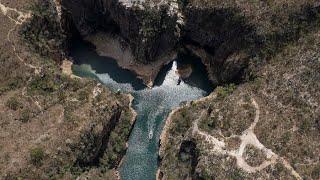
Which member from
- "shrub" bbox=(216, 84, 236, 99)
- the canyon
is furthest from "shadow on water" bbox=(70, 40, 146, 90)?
"shrub" bbox=(216, 84, 236, 99)

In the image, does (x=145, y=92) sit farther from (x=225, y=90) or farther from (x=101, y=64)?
(x=225, y=90)

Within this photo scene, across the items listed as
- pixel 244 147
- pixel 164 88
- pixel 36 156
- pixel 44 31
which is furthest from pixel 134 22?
pixel 36 156

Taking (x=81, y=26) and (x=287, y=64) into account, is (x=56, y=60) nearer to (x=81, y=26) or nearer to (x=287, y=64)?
(x=81, y=26)

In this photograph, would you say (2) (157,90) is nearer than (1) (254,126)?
No

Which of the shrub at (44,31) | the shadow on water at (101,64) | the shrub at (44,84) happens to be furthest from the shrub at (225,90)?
the shrub at (44,31)

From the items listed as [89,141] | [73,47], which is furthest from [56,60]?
[89,141]

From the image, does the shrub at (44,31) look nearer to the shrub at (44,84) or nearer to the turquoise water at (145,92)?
the turquoise water at (145,92)

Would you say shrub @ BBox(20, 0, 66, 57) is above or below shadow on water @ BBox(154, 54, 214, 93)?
above

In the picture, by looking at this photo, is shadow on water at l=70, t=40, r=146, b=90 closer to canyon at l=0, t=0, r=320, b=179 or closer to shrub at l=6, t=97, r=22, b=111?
canyon at l=0, t=0, r=320, b=179
